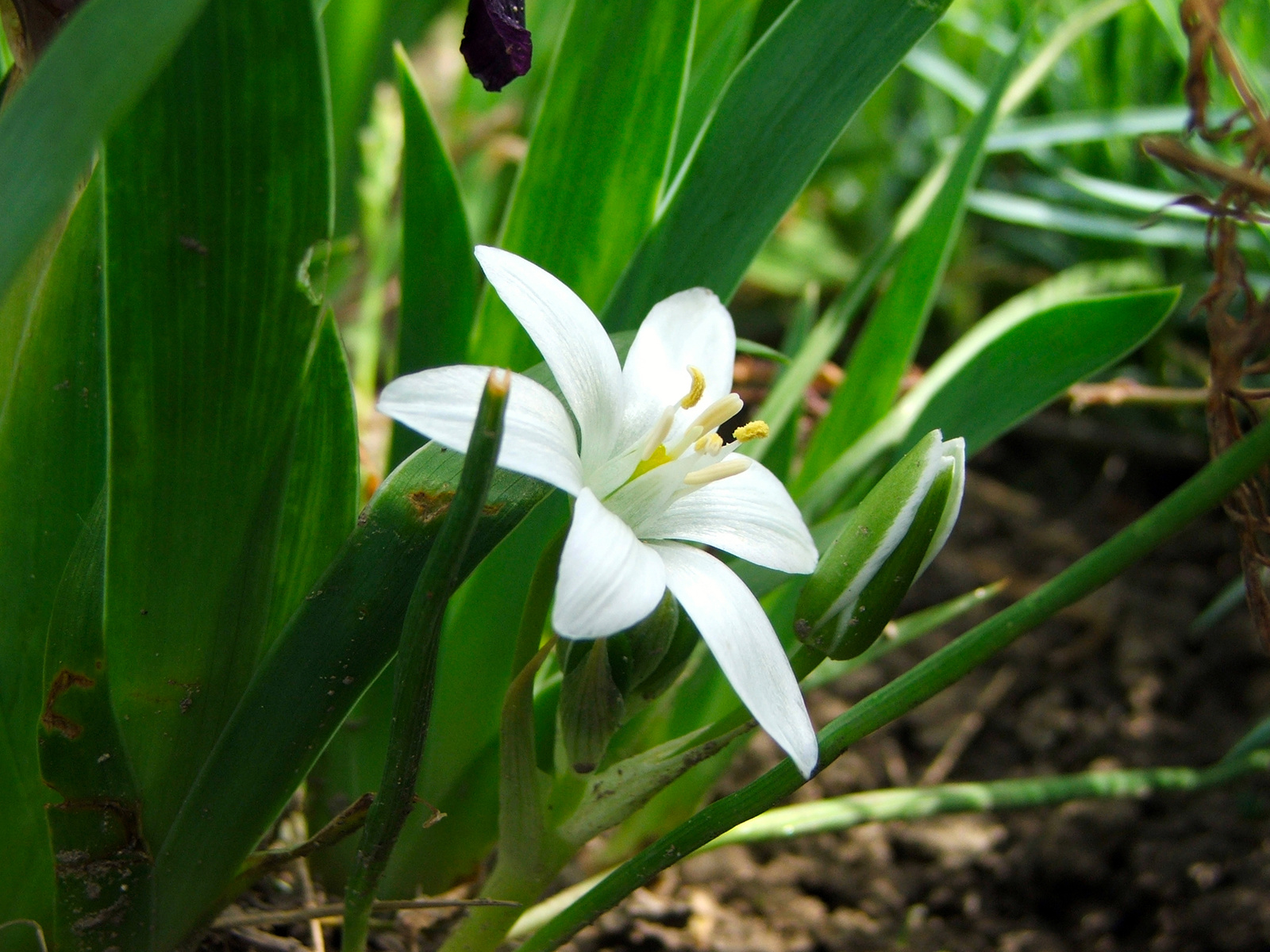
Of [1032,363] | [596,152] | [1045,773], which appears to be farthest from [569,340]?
[1045,773]

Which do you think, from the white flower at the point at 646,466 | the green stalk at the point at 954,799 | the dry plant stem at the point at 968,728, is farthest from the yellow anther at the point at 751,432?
the dry plant stem at the point at 968,728

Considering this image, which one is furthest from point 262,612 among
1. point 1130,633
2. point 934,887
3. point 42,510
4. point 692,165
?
point 1130,633

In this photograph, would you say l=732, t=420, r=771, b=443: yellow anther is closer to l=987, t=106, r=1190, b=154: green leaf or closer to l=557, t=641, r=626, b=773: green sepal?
l=557, t=641, r=626, b=773: green sepal

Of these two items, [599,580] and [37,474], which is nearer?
[599,580]

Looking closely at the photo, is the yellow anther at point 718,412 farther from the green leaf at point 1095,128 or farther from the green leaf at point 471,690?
the green leaf at point 1095,128

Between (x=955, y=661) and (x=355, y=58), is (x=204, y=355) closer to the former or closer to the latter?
(x=955, y=661)

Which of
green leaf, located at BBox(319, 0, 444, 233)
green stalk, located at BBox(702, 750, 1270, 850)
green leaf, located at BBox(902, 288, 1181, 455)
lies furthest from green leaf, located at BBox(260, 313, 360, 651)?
green leaf, located at BBox(319, 0, 444, 233)
